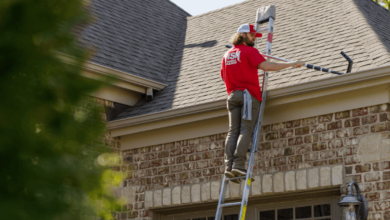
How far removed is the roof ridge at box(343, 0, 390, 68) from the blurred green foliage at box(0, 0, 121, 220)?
5889 mm

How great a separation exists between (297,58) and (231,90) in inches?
77.7

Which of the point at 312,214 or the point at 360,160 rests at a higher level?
the point at 360,160

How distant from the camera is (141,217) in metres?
7.88

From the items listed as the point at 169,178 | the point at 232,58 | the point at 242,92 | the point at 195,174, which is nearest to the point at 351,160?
the point at 242,92

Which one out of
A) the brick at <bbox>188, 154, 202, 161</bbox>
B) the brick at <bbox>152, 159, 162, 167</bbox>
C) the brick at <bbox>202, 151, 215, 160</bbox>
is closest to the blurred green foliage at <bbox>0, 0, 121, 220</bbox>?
the brick at <bbox>202, 151, 215, 160</bbox>

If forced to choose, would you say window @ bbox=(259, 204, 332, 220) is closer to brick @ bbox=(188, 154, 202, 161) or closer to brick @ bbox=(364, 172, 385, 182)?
→ brick @ bbox=(364, 172, 385, 182)

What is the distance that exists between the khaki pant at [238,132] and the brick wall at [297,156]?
85cm

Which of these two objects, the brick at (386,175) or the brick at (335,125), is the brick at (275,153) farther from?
the brick at (386,175)

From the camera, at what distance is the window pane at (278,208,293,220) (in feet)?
21.9

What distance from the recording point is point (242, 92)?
6.14 meters

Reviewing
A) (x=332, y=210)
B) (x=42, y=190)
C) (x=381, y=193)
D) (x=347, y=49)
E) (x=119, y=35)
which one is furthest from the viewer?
(x=119, y=35)

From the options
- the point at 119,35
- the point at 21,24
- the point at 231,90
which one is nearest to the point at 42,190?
the point at 21,24

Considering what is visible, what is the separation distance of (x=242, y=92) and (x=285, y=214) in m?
1.82

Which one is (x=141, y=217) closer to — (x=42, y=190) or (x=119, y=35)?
(x=119, y=35)
